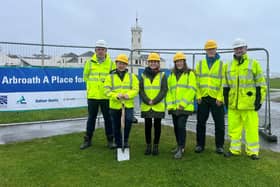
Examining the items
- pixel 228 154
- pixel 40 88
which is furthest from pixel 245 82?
pixel 40 88

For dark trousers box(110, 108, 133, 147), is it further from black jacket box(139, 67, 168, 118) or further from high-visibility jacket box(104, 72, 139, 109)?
black jacket box(139, 67, 168, 118)

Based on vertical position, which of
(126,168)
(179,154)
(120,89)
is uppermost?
(120,89)

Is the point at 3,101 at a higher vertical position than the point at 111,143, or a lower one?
higher

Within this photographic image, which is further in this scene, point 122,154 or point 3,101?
point 3,101

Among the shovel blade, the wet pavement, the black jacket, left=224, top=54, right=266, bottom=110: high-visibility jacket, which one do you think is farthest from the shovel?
the wet pavement

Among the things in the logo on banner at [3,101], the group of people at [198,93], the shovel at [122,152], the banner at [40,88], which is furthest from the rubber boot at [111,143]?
the logo on banner at [3,101]

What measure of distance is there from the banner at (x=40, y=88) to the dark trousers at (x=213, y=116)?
3.68m

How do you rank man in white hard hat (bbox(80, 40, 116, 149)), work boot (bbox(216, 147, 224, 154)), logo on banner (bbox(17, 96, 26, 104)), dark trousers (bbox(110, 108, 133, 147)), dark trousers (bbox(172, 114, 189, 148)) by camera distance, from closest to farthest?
dark trousers (bbox(172, 114, 189, 148)) < dark trousers (bbox(110, 108, 133, 147)) < work boot (bbox(216, 147, 224, 154)) < man in white hard hat (bbox(80, 40, 116, 149)) < logo on banner (bbox(17, 96, 26, 104))

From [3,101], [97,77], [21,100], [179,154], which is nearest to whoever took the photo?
[179,154]

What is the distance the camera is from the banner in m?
7.20

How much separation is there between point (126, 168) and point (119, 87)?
156 cm

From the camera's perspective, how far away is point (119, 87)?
5.75m

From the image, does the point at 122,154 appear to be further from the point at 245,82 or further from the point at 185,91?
the point at 245,82

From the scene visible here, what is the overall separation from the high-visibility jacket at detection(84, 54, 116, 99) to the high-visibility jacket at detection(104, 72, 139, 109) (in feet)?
1.20
